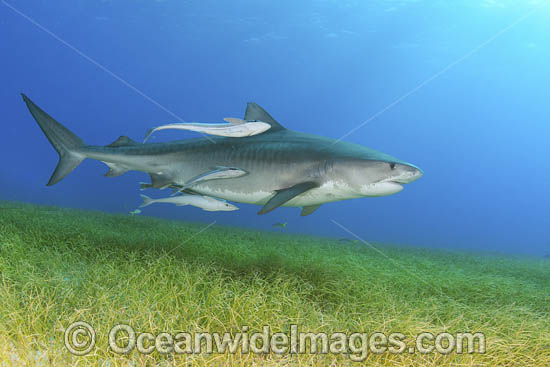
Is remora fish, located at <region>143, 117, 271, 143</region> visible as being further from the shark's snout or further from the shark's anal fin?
the shark's snout

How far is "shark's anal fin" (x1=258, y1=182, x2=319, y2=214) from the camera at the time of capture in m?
3.06

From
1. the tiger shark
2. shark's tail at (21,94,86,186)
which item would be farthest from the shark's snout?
shark's tail at (21,94,86,186)

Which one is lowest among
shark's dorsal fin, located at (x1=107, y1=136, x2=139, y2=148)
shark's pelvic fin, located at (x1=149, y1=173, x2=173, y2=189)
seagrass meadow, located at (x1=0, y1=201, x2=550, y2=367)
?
seagrass meadow, located at (x1=0, y1=201, x2=550, y2=367)

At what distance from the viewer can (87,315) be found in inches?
84.8

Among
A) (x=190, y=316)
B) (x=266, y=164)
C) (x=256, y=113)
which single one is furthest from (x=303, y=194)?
(x=190, y=316)

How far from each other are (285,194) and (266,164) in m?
0.51

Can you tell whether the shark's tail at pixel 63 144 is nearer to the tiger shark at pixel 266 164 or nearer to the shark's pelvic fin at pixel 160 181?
the tiger shark at pixel 266 164

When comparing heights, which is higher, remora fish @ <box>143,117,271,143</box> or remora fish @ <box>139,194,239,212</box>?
remora fish @ <box>143,117,271,143</box>

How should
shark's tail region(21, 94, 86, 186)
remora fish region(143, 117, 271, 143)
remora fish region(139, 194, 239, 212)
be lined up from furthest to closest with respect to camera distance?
1. remora fish region(139, 194, 239, 212)
2. shark's tail region(21, 94, 86, 186)
3. remora fish region(143, 117, 271, 143)

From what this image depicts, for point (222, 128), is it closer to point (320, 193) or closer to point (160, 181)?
point (320, 193)

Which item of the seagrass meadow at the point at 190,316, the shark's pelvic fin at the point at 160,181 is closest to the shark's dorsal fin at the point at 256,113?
the shark's pelvic fin at the point at 160,181

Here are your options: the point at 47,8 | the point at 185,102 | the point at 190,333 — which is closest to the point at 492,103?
the point at 185,102

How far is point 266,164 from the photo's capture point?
351 centimetres

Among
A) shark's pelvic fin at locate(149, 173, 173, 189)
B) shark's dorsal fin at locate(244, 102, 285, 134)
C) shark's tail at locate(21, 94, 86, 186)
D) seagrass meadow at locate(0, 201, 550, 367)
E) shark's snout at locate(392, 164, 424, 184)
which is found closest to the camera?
seagrass meadow at locate(0, 201, 550, 367)
